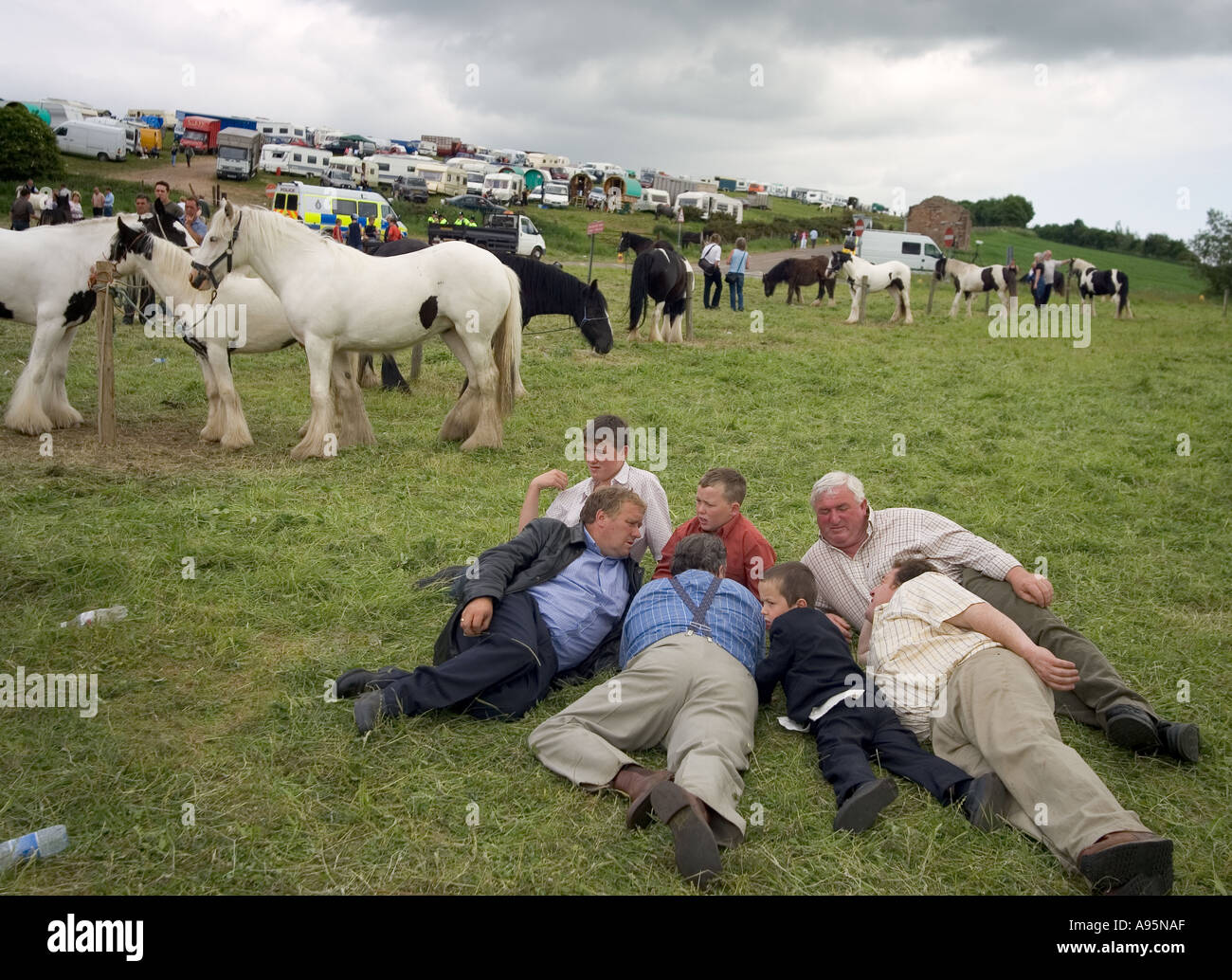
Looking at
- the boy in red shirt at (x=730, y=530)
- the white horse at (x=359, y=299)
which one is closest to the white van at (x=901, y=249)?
the white horse at (x=359, y=299)

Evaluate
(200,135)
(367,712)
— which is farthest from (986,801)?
(200,135)

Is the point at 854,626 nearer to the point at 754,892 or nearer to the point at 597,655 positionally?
the point at 597,655

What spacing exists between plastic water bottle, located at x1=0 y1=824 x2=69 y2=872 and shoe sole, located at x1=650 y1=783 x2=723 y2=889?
1903 millimetres

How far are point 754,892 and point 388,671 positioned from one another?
6.30ft

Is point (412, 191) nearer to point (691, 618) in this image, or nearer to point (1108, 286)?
point (1108, 286)

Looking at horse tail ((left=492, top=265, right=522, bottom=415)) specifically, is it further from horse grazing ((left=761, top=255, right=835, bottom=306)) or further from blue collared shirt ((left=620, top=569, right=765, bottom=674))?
horse grazing ((left=761, top=255, right=835, bottom=306))

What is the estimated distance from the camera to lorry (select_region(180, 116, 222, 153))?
51.6 metres

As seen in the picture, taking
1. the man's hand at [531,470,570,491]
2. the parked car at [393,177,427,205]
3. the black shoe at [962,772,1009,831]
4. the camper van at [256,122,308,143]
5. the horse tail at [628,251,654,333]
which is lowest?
the black shoe at [962,772,1009,831]

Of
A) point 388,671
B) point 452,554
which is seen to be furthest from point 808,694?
point 452,554

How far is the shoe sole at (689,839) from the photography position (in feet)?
9.71

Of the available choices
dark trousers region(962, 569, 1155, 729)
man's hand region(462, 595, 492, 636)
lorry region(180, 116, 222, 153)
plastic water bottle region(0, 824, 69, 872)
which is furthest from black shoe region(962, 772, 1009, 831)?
lorry region(180, 116, 222, 153)

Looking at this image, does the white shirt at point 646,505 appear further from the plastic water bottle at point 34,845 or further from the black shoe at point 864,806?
the plastic water bottle at point 34,845

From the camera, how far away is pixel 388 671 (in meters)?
4.15

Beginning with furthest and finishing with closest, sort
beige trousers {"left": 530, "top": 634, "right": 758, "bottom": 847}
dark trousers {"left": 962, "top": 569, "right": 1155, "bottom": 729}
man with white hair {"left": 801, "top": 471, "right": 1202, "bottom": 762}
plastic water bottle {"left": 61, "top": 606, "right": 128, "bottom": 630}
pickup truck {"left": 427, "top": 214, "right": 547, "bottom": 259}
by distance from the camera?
1. pickup truck {"left": 427, "top": 214, "right": 547, "bottom": 259}
2. plastic water bottle {"left": 61, "top": 606, "right": 128, "bottom": 630}
3. dark trousers {"left": 962, "top": 569, "right": 1155, "bottom": 729}
4. man with white hair {"left": 801, "top": 471, "right": 1202, "bottom": 762}
5. beige trousers {"left": 530, "top": 634, "right": 758, "bottom": 847}
